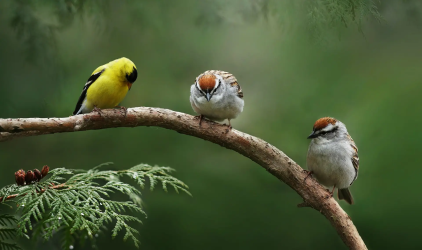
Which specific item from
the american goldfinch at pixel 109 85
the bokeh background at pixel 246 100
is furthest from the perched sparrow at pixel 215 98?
the bokeh background at pixel 246 100

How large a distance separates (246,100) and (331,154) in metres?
0.85

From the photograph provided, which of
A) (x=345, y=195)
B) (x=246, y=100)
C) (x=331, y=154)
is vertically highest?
(x=246, y=100)

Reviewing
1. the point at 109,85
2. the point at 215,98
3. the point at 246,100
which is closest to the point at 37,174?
the point at 109,85

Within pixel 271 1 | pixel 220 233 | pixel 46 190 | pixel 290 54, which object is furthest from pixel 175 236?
pixel 271 1

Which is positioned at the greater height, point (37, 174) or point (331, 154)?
point (331, 154)

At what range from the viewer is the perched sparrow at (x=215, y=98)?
1.75 m

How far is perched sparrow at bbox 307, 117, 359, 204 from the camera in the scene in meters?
1.79

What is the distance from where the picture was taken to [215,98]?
69.0 inches

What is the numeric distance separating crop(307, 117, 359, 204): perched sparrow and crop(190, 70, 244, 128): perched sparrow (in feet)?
1.26

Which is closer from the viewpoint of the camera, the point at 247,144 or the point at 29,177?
the point at 29,177

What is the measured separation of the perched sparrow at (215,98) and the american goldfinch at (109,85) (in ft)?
1.10

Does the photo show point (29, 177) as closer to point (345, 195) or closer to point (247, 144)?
point (247, 144)

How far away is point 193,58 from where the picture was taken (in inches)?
102

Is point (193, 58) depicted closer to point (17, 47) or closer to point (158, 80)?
point (158, 80)
